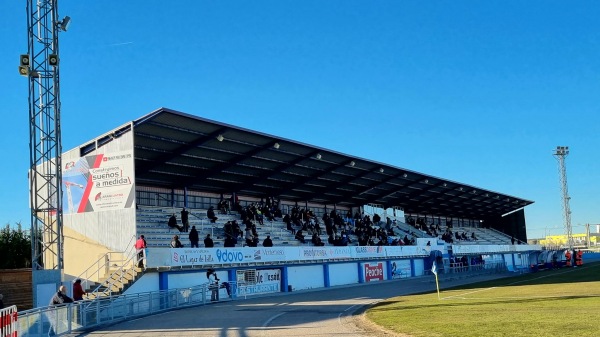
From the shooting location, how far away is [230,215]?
148 ft

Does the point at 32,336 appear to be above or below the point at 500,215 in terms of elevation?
below

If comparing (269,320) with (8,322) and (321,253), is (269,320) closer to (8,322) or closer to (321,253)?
(8,322)

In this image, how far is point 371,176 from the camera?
53.9 metres

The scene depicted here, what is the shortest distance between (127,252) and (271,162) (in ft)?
47.0

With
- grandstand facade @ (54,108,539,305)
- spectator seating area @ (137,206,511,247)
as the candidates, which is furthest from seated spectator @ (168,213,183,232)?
grandstand facade @ (54,108,539,305)

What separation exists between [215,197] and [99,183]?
1511 centimetres

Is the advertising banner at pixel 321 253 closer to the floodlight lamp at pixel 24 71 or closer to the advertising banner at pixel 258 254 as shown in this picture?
the advertising banner at pixel 258 254

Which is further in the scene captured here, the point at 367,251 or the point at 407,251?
the point at 407,251

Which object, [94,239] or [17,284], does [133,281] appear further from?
[17,284]

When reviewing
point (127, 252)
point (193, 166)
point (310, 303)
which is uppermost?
point (193, 166)

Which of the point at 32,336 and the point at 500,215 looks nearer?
the point at 32,336

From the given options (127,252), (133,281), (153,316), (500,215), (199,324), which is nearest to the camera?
(199,324)

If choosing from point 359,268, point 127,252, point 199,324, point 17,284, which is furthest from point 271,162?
point 199,324

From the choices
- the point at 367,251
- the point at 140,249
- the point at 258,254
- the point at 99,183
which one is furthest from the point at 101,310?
the point at 367,251
